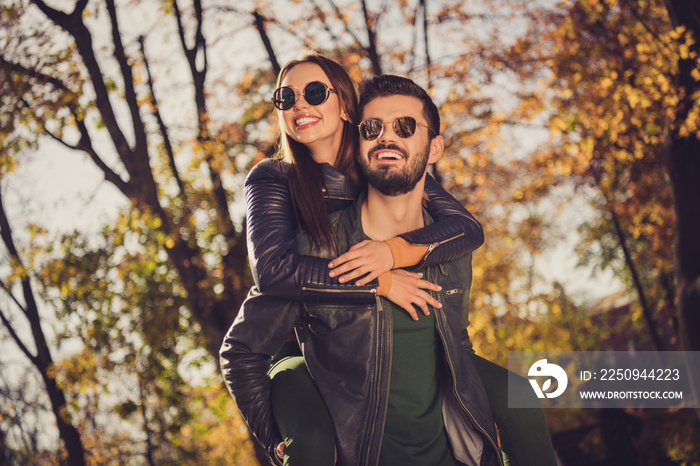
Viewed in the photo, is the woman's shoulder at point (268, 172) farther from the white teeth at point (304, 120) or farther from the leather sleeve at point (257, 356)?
the leather sleeve at point (257, 356)

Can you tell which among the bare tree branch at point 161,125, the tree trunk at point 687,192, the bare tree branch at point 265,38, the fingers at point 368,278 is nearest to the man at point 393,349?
the fingers at point 368,278

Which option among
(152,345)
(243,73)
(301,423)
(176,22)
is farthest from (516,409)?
(243,73)

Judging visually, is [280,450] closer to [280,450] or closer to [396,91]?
[280,450]

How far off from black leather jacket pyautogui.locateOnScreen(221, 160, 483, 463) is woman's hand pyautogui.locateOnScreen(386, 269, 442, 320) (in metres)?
0.10

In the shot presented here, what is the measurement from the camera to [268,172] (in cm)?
333

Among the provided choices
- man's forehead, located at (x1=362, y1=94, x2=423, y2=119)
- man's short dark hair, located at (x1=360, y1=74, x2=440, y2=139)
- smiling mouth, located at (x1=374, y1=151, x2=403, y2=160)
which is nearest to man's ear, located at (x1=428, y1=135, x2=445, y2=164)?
man's short dark hair, located at (x1=360, y1=74, x2=440, y2=139)

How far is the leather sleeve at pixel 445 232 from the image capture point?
10.1 feet

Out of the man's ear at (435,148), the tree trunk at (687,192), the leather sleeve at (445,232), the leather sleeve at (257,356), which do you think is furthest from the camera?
the tree trunk at (687,192)

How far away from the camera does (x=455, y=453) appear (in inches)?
121

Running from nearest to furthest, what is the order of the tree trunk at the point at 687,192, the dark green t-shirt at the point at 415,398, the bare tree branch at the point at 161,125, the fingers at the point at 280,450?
1. the fingers at the point at 280,450
2. the dark green t-shirt at the point at 415,398
3. the tree trunk at the point at 687,192
4. the bare tree branch at the point at 161,125

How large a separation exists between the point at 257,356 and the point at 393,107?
139cm

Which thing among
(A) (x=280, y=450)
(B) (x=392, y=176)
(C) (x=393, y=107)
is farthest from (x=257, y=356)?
(C) (x=393, y=107)

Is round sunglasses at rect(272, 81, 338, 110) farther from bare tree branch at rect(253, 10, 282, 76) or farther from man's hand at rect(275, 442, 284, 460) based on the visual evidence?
bare tree branch at rect(253, 10, 282, 76)

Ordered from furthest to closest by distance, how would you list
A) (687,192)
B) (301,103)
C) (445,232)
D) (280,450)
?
(687,192) → (301,103) → (445,232) → (280,450)
